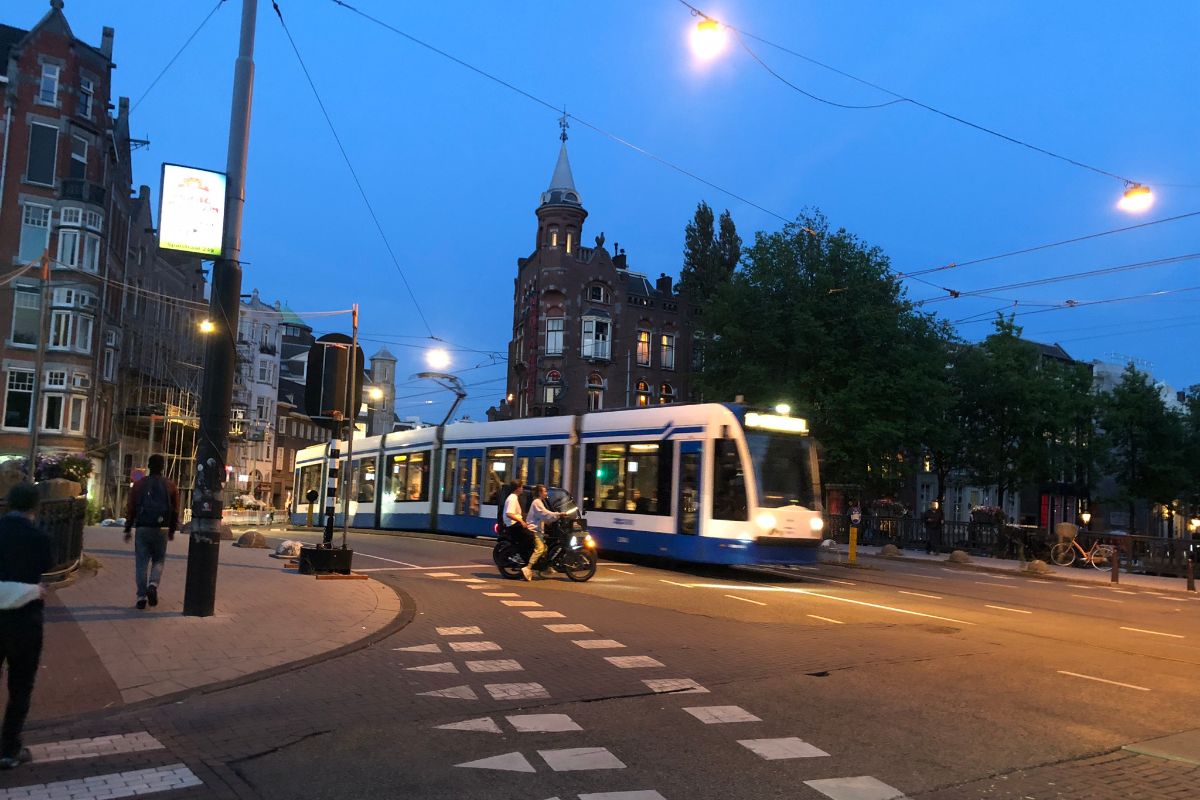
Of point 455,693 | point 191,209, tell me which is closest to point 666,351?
point 191,209

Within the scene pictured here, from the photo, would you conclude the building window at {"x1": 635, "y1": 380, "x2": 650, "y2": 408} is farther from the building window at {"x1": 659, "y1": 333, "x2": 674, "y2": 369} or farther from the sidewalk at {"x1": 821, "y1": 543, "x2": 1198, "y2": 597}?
the sidewalk at {"x1": 821, "y1": 543, "x2": 1198, "y2": 597}

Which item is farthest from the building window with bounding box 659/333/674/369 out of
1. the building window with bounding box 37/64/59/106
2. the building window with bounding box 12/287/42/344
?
the building window with bounding box 37/64/59/106

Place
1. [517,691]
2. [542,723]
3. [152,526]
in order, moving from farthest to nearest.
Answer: [152,526]
[517,691]
[542,723]

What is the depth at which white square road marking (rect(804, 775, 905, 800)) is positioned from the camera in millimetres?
5113

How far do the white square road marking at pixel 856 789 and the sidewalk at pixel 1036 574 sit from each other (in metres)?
18.9

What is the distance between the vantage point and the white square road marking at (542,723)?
6391 millimetres

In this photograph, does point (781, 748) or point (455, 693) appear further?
point (455, 693)

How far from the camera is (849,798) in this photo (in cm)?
508

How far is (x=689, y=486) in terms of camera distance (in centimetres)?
1772

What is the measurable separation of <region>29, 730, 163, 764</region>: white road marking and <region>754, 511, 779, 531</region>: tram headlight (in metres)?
12.1

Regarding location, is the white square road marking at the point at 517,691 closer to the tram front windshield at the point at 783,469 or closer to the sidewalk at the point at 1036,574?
the tram front windshield at the point at 783,469

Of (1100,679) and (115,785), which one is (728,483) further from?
(115,785)

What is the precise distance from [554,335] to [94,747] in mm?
51298

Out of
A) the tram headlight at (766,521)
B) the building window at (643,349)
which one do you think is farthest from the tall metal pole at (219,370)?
the building window at (643,349)
